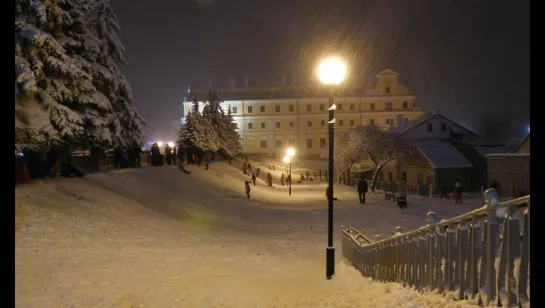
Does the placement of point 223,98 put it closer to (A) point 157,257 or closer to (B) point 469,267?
(A) point 157,257

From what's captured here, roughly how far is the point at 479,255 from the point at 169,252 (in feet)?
32.3

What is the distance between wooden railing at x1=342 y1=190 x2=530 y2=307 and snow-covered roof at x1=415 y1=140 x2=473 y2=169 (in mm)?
44710

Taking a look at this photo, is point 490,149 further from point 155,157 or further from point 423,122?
point 155,157

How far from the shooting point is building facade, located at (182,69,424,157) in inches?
3991

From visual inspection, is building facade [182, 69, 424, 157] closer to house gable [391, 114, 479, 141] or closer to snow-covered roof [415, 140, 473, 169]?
house gable [391, 114, 479, 141]

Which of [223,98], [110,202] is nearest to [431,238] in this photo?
[110,202]

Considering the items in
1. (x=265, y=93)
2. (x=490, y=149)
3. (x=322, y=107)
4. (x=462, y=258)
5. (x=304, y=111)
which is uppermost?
(x=265, y=93)

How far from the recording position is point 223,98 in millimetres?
108375

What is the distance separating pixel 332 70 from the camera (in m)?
10.5

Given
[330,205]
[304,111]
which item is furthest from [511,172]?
[304,111]

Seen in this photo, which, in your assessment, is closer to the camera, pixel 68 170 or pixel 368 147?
pixel 68 170

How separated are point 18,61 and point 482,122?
108 metres

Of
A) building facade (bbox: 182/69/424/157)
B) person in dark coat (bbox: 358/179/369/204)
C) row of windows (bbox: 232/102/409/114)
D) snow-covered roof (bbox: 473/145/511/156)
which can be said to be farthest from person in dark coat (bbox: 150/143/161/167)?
row of windows (bbox: 232/102/409/114)

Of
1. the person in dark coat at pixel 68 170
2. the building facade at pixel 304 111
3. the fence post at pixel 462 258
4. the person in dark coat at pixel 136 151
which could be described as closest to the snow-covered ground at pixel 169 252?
the fence post at pixel 462 258
